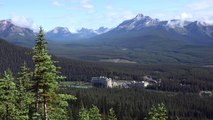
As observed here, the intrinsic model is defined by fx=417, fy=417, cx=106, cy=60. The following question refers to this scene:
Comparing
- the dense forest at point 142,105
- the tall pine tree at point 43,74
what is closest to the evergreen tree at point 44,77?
the tall pine tree at point 43,74

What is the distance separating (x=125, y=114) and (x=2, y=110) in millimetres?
100433

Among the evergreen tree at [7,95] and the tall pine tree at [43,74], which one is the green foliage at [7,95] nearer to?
the evergreen tree at [7,95]

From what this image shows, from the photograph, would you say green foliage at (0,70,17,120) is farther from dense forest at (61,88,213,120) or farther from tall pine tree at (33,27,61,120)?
dense forest at (61,88,213,120)

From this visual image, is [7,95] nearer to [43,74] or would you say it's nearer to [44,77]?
[44,77]

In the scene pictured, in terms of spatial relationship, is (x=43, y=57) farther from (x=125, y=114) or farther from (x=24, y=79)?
(x=125, y=114)

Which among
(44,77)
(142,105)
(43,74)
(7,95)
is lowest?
(142,105)

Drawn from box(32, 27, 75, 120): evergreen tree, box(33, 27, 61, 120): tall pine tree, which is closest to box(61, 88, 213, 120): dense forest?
box(32, 27, 75, 120): evergreen tree

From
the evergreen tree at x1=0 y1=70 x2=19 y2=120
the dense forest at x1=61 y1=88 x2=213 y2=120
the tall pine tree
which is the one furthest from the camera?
the dense forest at x1=61 y1=88 x2=213 y2=120

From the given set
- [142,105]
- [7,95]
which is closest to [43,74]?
[7,95]

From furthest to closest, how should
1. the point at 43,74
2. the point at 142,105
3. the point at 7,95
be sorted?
the point at 142,105, the point at 7,95, the point at 43,74

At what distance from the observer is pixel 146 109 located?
154 meters

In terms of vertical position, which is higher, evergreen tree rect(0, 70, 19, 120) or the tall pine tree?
the tall pine tree

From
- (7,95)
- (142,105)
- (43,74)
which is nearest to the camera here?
(43,74)

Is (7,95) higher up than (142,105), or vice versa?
(7,95)
